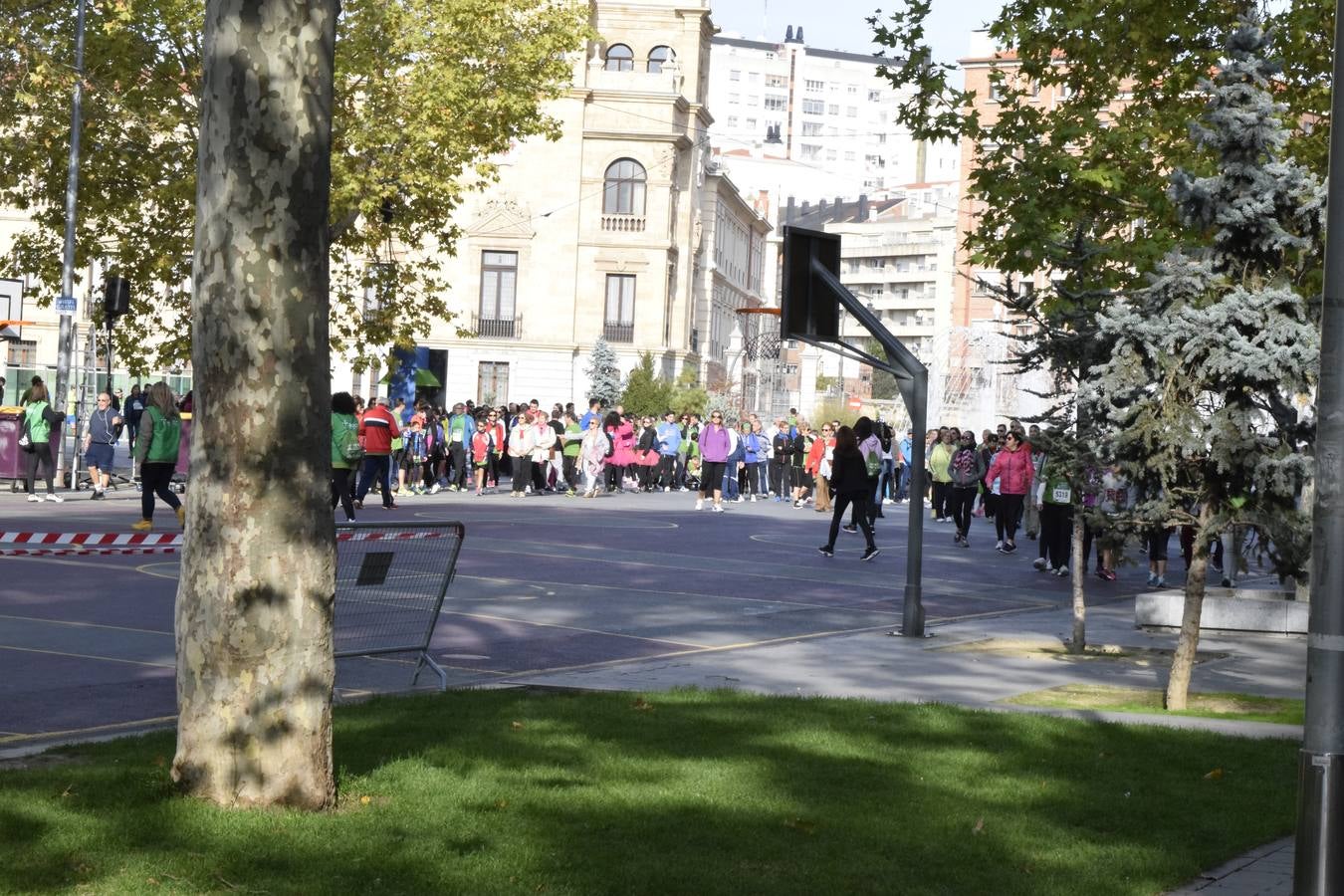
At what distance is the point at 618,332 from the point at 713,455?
3938cm

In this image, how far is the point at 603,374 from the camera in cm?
7094

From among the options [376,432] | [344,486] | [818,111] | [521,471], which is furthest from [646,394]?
[818,111]

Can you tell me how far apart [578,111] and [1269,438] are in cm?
6219

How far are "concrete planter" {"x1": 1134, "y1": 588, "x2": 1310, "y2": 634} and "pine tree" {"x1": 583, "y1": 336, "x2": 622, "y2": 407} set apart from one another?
5397cm

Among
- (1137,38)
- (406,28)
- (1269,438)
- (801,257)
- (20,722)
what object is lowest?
(20,722)

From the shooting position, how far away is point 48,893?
5391 mm

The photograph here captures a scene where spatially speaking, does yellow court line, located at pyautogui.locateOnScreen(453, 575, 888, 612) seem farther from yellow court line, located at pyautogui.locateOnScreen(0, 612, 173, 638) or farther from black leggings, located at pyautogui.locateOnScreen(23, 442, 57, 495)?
black leggings, located at pyautogui.locateOnScreen(23, 442, 57, 495)

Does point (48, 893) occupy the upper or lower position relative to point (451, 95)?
lower

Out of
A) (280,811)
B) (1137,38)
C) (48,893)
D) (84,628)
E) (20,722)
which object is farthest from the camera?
(1137,38)

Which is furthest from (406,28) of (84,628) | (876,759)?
(876,759)

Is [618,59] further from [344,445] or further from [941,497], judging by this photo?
[344,445]

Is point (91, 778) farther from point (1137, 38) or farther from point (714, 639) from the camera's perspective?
point (1137, 38)

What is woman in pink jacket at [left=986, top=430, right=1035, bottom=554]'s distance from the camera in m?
26.8

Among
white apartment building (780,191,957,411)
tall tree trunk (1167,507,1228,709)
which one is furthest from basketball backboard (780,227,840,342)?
white apartment building (780,191,957,411)
